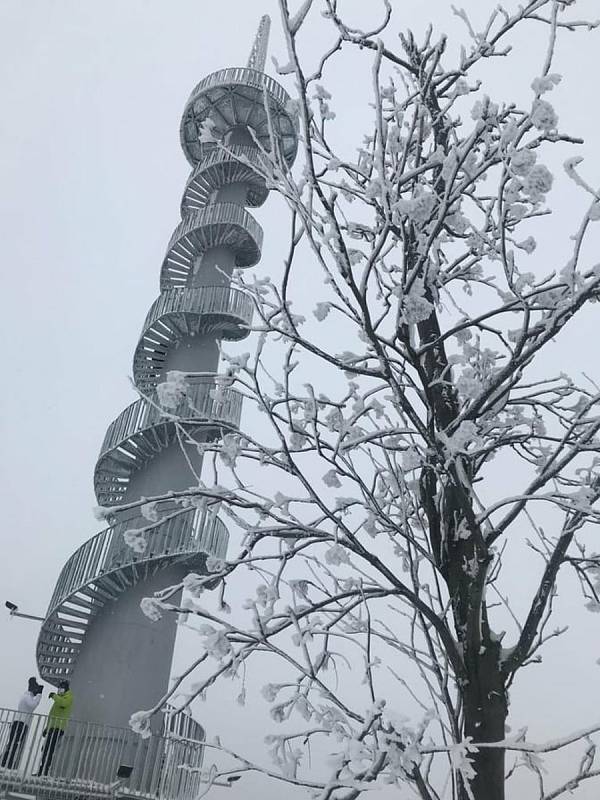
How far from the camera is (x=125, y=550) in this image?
532 inches

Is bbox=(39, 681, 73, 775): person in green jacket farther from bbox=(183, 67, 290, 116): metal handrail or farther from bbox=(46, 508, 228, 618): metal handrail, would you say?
bbox=(183, 67, 290, 116): metal handrail

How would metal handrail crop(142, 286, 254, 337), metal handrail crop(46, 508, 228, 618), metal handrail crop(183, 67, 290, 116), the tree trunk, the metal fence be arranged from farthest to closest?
1. metal handrail crop(183, 67, 290, 116)
2. metal handrail crop(142, 286, 254, 337)
3. metal handrail crop(46, 508, 228, 618)
4. the metal fence
5. the tree trunk

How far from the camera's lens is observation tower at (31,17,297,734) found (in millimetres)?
13398

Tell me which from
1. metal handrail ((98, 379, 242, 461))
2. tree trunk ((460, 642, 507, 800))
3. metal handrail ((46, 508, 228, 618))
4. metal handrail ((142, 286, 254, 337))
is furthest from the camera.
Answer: metal handrail ((142, 286, 254, 337))

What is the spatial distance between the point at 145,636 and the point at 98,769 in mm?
2899

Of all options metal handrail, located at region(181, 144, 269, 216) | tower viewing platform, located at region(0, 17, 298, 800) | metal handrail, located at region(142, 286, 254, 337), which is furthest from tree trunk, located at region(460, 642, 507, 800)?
metal handrail, located at region(181, 144, 269, 216)

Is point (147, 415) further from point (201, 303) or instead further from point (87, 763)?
point (87, 763)

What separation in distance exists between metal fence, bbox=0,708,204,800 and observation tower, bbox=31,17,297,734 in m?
1.19

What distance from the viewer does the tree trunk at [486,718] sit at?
3195 millimetres

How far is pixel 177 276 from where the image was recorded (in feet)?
64.4

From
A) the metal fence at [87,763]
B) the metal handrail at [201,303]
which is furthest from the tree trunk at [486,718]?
the metal handrail at [201,303]

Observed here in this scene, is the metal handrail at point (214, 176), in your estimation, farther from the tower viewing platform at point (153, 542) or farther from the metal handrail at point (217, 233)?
the metal handrail at point (217, 233)

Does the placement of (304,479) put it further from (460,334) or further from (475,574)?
(460,334)

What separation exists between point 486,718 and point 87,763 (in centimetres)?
997
